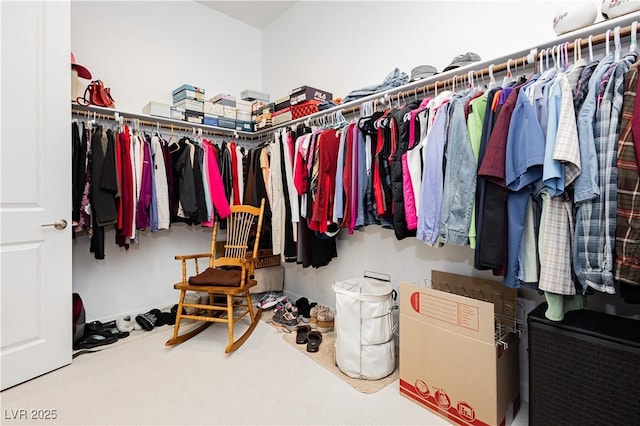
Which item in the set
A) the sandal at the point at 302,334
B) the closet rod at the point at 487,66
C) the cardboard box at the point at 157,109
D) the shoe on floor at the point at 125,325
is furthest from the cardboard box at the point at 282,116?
the shoe on floor at the point at 125,325

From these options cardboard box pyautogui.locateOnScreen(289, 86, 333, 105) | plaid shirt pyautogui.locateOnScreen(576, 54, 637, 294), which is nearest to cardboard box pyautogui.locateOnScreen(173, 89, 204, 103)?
cardboard box pyautogui.locateOnScreen(289, 86, 333, 105)

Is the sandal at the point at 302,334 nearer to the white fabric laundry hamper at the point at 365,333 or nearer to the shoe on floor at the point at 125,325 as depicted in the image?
the white fabric laundry hamper at the point at 365,333


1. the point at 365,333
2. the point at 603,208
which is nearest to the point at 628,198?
the point at 603,208

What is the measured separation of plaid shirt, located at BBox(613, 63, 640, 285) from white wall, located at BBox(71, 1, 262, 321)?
10.3 feet

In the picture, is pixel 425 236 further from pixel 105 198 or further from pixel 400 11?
pixel 105 198

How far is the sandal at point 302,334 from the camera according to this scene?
89.7 inches

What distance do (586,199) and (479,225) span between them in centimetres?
36

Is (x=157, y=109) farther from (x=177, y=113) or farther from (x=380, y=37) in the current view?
(x=380, y=37)

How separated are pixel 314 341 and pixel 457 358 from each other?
1014 millimetres

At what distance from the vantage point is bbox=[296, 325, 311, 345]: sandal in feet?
7.47

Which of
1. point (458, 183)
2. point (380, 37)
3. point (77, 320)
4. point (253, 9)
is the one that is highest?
point (253, 9)

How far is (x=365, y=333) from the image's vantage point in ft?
5.83

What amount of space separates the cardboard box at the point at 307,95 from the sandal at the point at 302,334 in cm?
183

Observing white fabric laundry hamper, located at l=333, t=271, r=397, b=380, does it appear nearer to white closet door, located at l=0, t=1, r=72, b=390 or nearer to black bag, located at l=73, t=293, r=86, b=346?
white closet door, located at l=0, t=1, r=72, b=390
